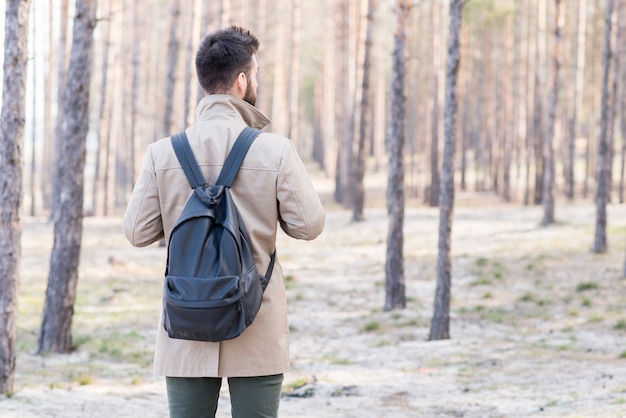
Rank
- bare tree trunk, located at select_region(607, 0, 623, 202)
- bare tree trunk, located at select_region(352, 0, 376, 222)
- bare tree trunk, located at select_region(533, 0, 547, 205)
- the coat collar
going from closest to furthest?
the coat collar, bare tree trunk, located at select_region(607, 0, 623, 202), bare tree trunk, located at select_region(352, 0, 376, 222), bare tree trunk, located at select_region(533, 0, 547, 205)

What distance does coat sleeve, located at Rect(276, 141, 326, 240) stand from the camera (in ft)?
9.14

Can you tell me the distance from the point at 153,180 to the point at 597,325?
980cm

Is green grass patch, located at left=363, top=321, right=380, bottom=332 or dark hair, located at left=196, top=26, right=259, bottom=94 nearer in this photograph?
dark hair, located at left=196, top=26, right=259, bottom=94

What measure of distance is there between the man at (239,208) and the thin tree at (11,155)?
14.5ft

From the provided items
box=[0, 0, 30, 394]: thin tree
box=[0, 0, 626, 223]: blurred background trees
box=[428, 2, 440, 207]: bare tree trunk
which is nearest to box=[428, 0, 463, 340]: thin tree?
box=[0, 0, 626, 223]: blurred background trees

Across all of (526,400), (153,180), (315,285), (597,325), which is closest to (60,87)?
(315,285)

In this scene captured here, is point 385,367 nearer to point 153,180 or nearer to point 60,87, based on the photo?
point 153,180

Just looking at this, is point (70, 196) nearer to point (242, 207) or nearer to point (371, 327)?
point (371, 327)

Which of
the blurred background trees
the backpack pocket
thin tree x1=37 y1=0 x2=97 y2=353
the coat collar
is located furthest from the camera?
the blurred background trees

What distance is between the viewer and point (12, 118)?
6.87 metres

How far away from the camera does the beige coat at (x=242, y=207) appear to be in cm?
276

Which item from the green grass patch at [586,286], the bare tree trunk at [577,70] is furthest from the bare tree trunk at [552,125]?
the green grass patch at [586,286]

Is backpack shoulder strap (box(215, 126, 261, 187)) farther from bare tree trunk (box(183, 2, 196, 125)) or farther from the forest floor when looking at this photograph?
bare tree trunk (box(183, 2, 196, 125))

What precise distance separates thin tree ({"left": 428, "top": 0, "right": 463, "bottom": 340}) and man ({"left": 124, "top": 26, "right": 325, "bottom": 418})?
728 centimetres
